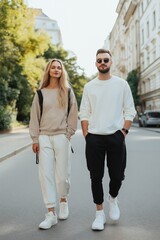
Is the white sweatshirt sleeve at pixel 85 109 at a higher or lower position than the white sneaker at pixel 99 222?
higher

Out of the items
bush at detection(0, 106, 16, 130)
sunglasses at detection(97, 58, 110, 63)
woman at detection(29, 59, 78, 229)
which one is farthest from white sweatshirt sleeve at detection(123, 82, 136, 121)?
bush at detection(0, 106, 16, 130)

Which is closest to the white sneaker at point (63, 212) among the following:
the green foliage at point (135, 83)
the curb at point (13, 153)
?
the curb at point (13, 153)

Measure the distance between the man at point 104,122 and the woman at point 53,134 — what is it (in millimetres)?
244

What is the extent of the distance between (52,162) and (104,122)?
0.79 metres

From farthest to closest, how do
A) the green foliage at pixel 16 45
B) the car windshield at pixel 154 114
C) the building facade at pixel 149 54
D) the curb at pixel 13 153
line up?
the building facade at pixel 149 54 → the car windshield at pixel 154 114 → the green foliage at pixel 16 45 → the curb at pixel 13 153

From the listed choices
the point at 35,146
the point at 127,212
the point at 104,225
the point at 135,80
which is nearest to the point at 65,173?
the point at 35,146

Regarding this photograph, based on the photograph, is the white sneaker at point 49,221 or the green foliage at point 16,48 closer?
the white sneaker at point 49,221

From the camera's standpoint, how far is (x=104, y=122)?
4.00 m

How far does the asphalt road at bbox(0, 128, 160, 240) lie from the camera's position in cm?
381

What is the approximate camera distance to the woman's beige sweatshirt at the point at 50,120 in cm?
420

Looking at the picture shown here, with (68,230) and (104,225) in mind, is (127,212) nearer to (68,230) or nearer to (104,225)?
(104,225)

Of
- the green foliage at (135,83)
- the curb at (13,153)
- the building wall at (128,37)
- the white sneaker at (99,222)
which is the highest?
the building wall at (128,37)

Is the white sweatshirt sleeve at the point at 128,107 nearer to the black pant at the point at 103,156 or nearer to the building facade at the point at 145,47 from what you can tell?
the black pant at the point at 103,156

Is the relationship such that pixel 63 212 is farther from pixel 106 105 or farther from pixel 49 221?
pixel 106 105
